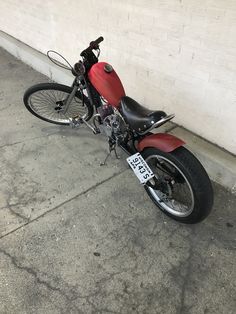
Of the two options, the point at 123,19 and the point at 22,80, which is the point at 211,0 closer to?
the point at 123,19

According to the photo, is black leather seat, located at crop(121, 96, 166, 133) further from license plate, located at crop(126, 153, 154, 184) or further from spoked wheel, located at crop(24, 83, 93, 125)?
spoked wheel, located at crop(24, 83, 93, 125)

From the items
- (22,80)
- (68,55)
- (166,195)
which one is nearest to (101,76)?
(166,195)

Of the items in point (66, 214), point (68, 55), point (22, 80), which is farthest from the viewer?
point (22, 80)

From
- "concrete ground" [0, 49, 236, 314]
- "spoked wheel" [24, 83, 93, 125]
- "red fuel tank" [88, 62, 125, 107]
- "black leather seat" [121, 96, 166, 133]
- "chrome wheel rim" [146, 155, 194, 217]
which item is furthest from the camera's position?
"spoked wheel" [24, 83, 93, 125]

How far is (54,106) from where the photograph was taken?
3.30 metres

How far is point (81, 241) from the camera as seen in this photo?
7.53 ft

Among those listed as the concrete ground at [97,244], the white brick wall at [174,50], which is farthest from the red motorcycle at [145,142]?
the white brick wall at [174,50]

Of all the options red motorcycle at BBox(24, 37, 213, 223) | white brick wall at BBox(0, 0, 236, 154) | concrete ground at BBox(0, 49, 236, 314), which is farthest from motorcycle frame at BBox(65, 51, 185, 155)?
white brick wall at BBox(0, 0, 236, 154)

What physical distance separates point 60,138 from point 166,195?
56.5 inches

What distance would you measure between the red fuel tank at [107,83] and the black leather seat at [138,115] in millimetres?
121

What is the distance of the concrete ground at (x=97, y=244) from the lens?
1964 mm

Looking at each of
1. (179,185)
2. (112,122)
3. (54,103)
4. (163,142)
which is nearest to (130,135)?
(112,122)

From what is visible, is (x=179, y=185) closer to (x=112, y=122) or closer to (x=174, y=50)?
(x=112, y=122)

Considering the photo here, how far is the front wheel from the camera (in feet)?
6.82
